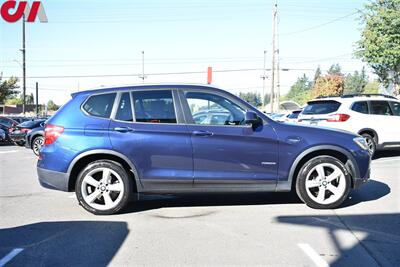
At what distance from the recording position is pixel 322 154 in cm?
622

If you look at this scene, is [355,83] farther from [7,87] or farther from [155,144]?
[155,144]

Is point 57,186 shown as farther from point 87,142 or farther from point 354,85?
point 354,85

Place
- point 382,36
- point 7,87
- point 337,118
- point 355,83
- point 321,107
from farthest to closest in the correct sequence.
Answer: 1. point 355,83
2. point 7,87
3. point 382,36
4. point 321,107
5. point 337,118

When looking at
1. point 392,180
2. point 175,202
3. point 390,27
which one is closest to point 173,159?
point 175,202

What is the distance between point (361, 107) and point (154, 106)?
7287 mm

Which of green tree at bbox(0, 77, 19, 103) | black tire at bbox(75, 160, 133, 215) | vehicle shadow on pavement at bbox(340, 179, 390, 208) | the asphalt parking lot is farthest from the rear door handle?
green tree at bbox(0, 77, 19, 103)

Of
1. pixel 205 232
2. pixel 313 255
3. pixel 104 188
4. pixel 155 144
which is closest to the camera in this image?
pixel 313 255

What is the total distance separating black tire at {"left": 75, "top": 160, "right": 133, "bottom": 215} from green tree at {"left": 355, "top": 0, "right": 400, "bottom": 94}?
16.1 meters

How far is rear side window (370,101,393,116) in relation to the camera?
37.8 feet

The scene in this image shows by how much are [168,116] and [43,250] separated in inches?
95.0

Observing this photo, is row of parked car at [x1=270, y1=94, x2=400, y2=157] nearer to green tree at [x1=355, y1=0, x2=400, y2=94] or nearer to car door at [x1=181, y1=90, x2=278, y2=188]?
car door at [x1=181, y1=90, x2=278, y2=188]

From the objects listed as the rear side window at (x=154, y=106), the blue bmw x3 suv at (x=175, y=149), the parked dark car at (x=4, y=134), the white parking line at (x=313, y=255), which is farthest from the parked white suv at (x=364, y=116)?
the parked dark car at (x=4, y=134)

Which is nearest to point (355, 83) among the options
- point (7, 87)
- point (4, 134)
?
point (7, 87)

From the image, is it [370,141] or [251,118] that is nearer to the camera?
[251,118]
